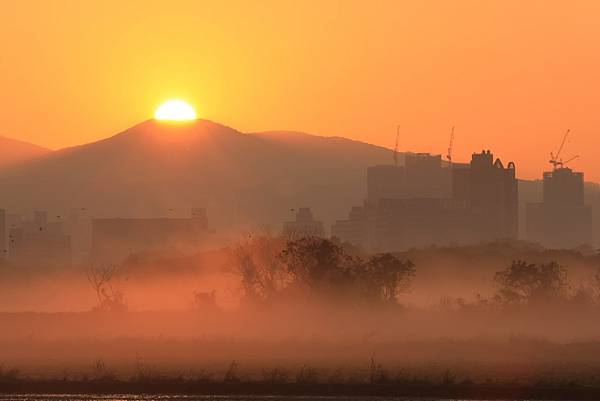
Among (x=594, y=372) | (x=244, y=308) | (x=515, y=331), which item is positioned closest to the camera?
(x=594, y=372)

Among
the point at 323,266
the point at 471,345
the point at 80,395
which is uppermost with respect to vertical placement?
the point at 323,266

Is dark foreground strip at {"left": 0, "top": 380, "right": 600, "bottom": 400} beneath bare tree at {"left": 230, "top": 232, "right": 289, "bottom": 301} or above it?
beneath

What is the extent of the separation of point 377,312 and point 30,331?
112 feet

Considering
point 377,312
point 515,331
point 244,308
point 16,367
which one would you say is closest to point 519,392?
point 16,367

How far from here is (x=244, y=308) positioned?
611 ft

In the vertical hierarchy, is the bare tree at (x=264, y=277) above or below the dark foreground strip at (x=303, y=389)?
above

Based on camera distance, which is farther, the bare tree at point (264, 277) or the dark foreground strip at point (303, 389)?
the bare tree at point (264, 277)

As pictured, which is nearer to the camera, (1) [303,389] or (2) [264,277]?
(1) [303,389]

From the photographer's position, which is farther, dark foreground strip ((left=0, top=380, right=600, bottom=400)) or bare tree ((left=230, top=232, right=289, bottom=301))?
bare tree ((left=230, top=232, right=289, bottom=301))

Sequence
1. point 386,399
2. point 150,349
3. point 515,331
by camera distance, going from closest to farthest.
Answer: point 386,399 < point 150,349 < point 515,331

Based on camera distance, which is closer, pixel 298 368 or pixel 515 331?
pixel 298 368

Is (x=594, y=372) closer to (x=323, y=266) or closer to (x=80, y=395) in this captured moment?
(x=80, y=395)

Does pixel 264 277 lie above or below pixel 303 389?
above

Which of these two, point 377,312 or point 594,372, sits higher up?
point 377,312
